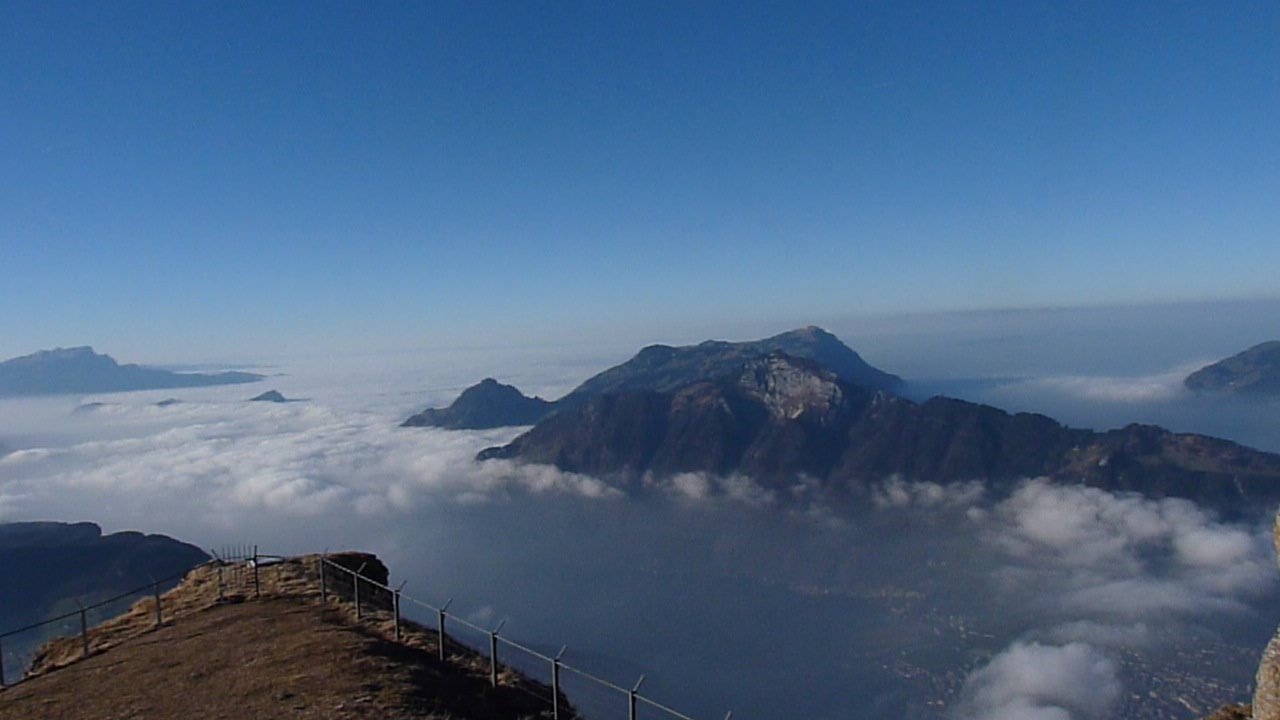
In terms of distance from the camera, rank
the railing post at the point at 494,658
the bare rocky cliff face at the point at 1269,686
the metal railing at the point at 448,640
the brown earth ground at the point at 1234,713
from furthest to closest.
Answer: the railing post at the point at 494,658 < the metal railing at the point at 448,640 < the brown earth ground at the point at 1234,713 < the bare rocky cliff face at the point at 1269,686

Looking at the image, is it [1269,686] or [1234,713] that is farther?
[1234,713]

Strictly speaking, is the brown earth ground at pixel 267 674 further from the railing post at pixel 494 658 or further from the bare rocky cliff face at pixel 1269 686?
the bare rocky cliff face at pixel 1269 686

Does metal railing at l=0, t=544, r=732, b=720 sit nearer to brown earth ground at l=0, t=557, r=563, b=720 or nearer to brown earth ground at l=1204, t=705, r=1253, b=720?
brown earth ground at l=0, t=557, r=563, b=720

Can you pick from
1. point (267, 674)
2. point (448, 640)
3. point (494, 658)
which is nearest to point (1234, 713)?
point (494, 658)

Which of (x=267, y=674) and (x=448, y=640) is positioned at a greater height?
(x=267, y=674)

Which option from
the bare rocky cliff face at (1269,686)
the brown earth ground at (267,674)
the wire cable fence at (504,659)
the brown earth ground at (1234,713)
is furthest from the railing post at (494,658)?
the brown earth ground at (1234,713)

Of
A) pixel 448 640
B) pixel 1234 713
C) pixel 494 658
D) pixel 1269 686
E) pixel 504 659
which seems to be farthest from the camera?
pixel 448 640

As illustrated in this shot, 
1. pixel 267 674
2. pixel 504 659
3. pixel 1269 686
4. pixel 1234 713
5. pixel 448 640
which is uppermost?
pixel 1269 686

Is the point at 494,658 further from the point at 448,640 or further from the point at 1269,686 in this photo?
the point at 1269,686
